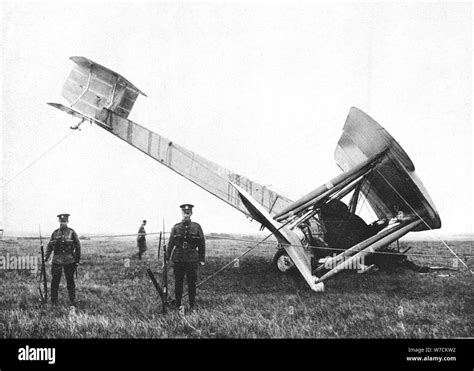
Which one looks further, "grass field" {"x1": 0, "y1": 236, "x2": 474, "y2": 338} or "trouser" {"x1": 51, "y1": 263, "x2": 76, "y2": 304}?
"trouser" {"x1": 51, "y1": 263, "x2": 76, "y2": 304}

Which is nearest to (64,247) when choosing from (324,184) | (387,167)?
(324,184)

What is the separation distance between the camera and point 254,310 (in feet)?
20.4

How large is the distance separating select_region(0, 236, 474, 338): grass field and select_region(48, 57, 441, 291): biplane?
1032 mm

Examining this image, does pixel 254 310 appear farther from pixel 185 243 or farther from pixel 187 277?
pixel 185 243

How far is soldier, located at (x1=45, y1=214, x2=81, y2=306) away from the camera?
23.2 feet

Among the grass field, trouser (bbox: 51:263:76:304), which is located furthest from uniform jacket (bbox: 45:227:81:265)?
the grass field

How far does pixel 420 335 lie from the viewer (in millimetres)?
5348

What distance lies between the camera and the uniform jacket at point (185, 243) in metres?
6.74

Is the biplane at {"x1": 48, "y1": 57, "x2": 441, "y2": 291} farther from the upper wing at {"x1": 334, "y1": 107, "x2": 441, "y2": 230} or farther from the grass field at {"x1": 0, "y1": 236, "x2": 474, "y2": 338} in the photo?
the grass field at {"x1": 0, "y1": 236, "x2": 474, "y2": 338}

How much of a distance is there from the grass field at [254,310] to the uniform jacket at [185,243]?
2.73 feet

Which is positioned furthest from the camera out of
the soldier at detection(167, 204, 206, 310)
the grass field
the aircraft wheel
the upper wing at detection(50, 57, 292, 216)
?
the upper wing at detection(50, 57, 292, 216)
